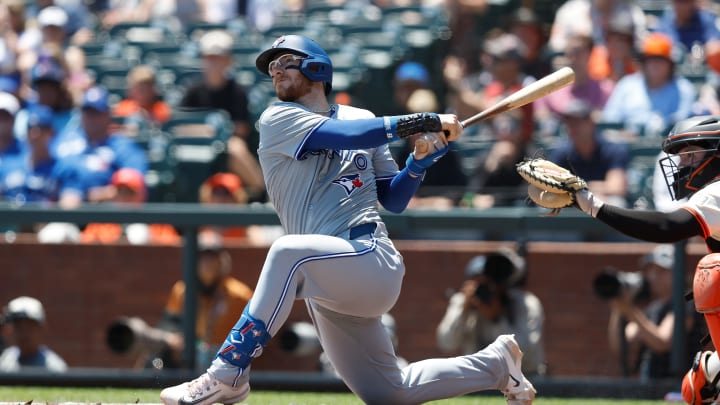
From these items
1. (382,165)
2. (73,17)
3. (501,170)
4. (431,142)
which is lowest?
(501,170)

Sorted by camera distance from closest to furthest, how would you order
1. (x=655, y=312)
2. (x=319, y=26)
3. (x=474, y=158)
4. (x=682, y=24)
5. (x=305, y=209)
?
(x=305, y=209), (x=655, y=312), (x=474, y=158), (x=682, y=24), (x=319, y=26)

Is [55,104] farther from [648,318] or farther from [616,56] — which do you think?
[648,318]

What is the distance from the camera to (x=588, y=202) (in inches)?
159

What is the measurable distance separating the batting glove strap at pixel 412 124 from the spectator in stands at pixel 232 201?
362 centimetres

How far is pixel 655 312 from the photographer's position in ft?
22.3

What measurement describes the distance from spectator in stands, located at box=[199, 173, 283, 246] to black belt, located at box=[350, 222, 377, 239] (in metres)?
3.46

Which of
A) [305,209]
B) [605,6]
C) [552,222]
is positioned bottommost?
[552,222]

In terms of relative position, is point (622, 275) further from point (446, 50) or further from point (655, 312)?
point (446, 50)

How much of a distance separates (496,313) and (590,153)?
61.4 inches

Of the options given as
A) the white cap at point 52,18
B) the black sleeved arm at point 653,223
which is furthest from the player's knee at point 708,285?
the white cap at point 52,18

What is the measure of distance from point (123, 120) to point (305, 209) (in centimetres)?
616

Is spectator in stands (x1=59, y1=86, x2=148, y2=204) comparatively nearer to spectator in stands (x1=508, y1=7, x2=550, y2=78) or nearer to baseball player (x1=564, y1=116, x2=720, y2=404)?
spectator in stands (x1=508, y1=7, x2=550, y2=78)

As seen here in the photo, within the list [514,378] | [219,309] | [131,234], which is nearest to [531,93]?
[514,378]

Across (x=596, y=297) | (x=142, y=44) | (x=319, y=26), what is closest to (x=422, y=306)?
(x=596, y=297)
